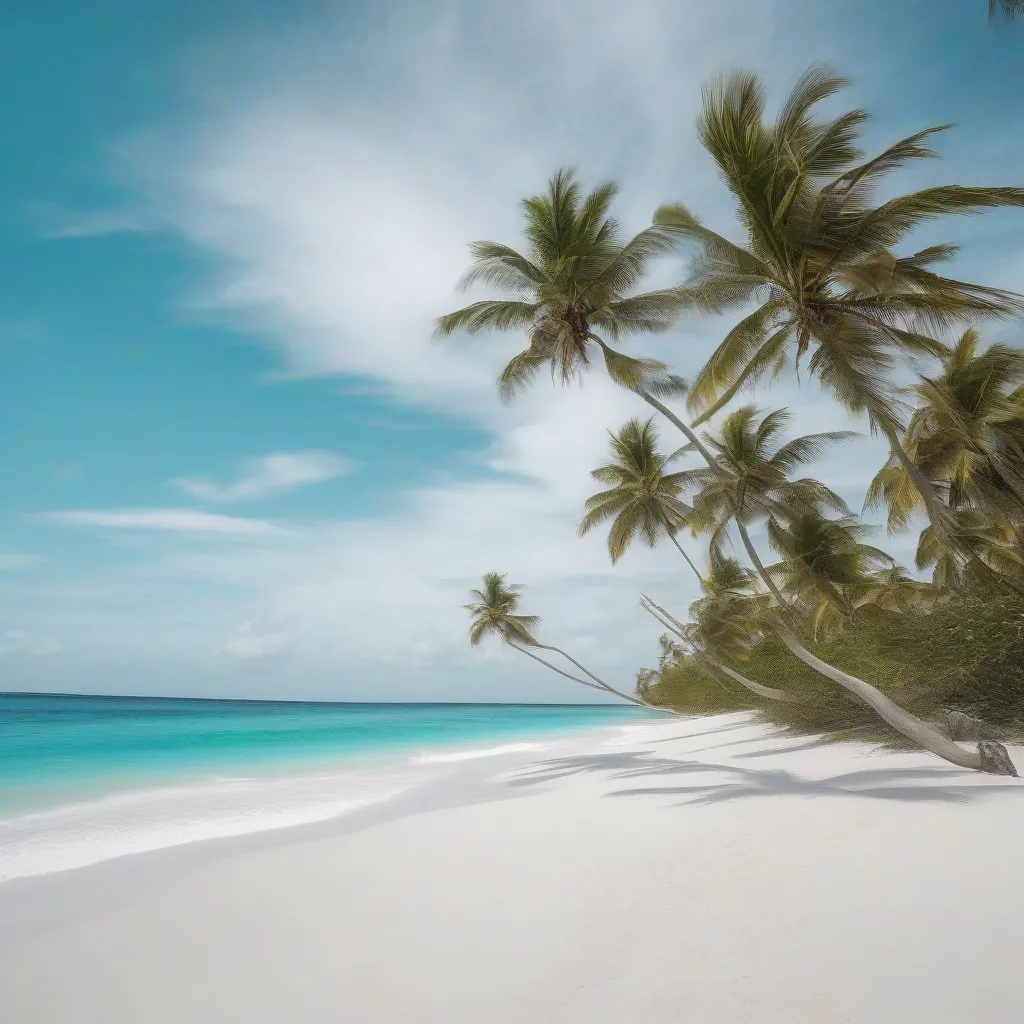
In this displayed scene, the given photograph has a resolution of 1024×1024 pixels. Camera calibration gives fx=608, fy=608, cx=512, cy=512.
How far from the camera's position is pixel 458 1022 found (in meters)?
2.79

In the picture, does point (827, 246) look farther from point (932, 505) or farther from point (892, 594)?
point (892, 594)

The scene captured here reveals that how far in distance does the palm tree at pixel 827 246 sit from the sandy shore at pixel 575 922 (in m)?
6.09

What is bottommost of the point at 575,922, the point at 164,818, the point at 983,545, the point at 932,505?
the point at 164,818

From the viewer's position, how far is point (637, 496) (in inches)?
780

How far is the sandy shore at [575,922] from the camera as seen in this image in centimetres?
285

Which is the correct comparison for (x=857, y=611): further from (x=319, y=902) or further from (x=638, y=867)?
(x=319, y=902)

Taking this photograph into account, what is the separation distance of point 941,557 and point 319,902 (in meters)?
19.1

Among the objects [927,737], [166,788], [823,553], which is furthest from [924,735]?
[166,788]

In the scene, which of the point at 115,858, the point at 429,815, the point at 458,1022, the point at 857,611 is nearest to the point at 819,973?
the point at 458,1022

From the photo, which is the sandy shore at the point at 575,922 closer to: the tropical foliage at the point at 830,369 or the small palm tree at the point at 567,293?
the tropical foliage at the point at 830,369

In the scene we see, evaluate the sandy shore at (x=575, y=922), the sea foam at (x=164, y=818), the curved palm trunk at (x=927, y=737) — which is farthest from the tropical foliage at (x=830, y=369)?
the sea foam at (x=164, y=818)

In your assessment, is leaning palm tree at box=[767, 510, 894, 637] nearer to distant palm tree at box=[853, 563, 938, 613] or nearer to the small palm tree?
distant palm tree at box=[853, 563, 938, 613]

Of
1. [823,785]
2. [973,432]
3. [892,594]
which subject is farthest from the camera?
[892,594]

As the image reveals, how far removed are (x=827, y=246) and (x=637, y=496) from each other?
11.2m
